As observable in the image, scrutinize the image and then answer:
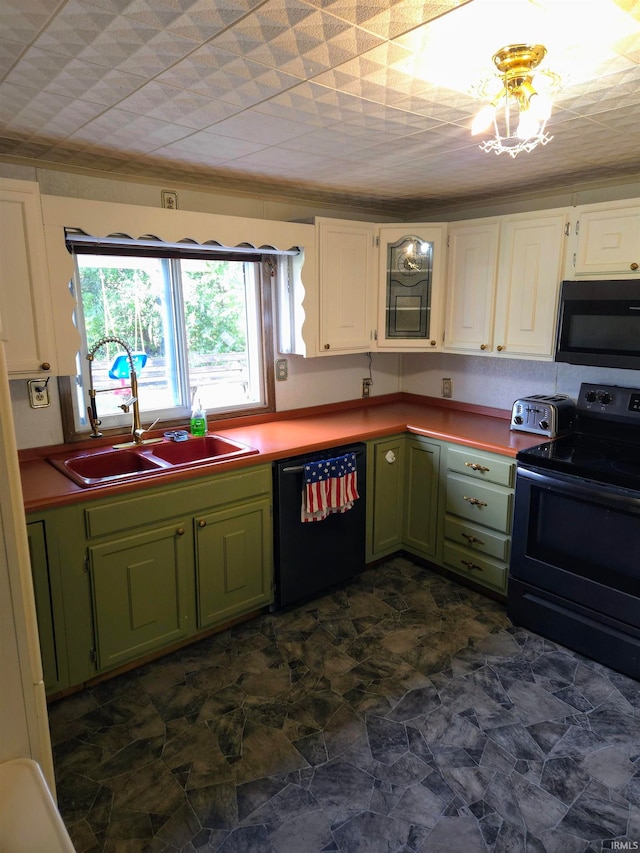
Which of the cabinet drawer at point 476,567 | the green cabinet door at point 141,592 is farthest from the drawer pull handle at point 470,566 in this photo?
the green cabinet door at point 141,592

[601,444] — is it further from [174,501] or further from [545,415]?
[174,501]

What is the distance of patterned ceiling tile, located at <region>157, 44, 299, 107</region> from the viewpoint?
146 centimetres

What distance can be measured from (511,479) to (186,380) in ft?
5.96

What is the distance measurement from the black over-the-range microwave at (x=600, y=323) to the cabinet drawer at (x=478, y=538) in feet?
3.25

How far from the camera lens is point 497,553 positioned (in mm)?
2928

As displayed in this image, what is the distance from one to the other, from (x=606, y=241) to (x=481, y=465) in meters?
1.24

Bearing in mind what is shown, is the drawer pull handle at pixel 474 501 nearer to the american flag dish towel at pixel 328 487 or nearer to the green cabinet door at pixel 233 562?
the american flag dish towel at pixel 328 487

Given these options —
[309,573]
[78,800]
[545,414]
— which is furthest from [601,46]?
[78,800]

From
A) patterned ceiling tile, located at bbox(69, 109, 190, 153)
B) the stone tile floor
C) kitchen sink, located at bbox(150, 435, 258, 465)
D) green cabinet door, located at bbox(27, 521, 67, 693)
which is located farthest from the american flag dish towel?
patterned ceiling tile, located at bbox(69, 109, 190, 153)

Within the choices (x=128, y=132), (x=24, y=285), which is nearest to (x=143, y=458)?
(x=24, y=285)

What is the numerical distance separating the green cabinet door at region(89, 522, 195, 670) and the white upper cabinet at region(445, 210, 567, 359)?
200cm

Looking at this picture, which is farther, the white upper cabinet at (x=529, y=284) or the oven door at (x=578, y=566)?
the white upper cabinet at (x=529, y=284)

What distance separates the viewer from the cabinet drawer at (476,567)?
2932 millimetres

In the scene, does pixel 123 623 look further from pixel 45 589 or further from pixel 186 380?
pixel 186 380
